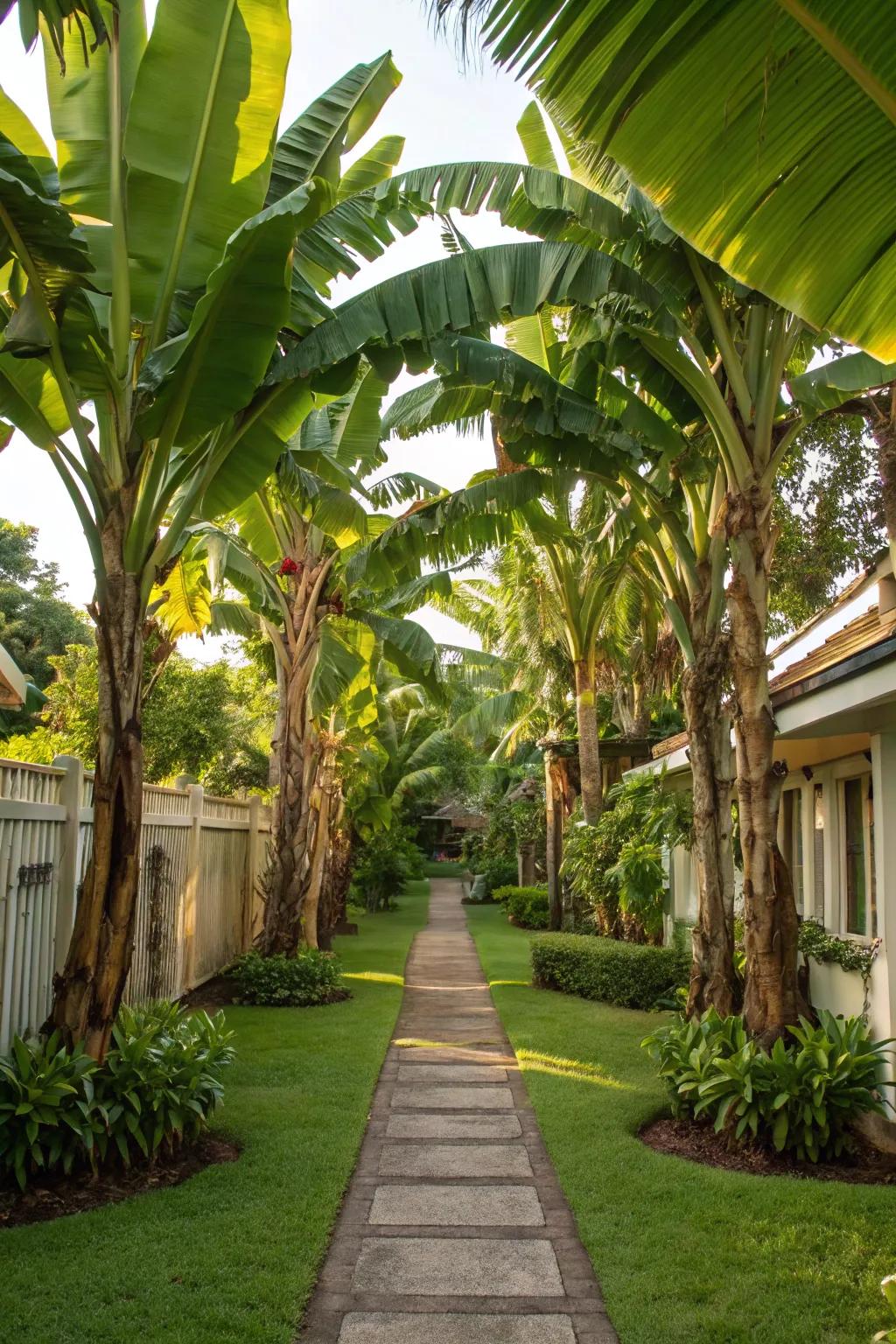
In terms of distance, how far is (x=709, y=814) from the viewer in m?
A: 8.25

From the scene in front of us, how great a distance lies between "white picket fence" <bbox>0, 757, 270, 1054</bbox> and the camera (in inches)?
241

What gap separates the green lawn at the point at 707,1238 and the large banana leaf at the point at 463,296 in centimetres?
515

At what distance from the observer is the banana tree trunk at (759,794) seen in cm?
675

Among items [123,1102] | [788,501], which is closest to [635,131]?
[123,1102]

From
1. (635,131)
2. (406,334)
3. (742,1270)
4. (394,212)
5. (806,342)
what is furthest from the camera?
(806,342)

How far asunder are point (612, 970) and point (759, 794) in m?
6.25

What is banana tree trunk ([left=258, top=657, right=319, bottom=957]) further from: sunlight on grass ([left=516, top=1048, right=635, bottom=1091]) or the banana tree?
the banana tree

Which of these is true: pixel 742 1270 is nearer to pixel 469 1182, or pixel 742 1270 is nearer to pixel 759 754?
pixel 469 1182

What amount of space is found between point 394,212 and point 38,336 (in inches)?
115

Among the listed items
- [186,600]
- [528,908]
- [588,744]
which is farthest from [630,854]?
[528,908]

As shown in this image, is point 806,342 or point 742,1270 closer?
point 742,1270

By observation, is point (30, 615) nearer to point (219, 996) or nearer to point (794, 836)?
point (219, 996)

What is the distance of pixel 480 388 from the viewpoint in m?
8.86

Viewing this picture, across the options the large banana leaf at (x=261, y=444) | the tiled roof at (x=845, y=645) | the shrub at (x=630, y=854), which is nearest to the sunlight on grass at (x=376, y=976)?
the shrub at (x=630, y=854)
